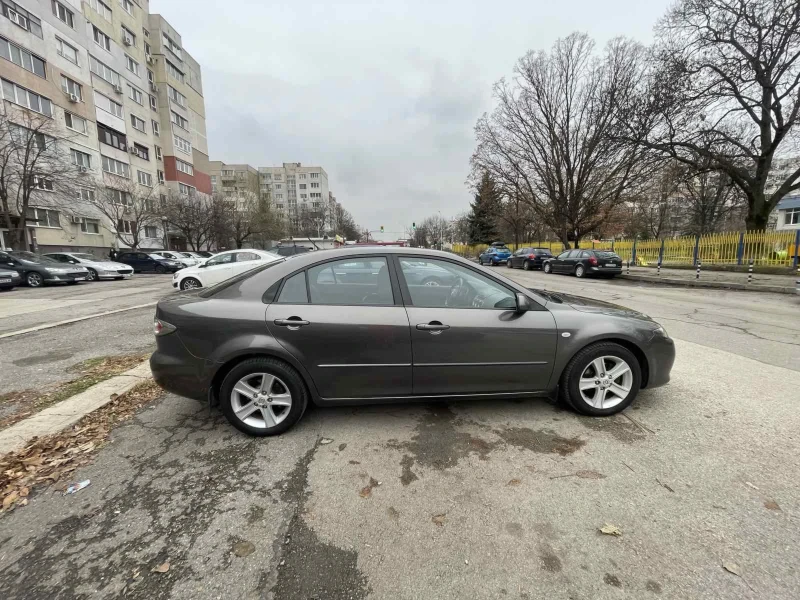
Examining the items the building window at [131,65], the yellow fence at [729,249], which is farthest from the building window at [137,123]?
the yellow fence at [729,249]

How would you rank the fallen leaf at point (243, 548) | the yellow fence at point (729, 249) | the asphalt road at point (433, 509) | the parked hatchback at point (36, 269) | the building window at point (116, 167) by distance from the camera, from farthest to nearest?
the building window at point (116, 167) → the yellow fence at point (729, 249) → the parked hatchback at point (36, 269) → the fallen leaf at point (243, 548) → the asphalt road at point (433, 509)

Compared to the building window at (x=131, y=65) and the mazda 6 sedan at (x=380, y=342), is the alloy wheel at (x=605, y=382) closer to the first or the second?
the mazda 6 sedan at (x=380, y=342)

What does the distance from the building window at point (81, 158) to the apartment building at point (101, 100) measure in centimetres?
9

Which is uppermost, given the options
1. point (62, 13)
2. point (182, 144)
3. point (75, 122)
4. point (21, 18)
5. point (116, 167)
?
point (62, 13)

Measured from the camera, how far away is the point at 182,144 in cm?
4444

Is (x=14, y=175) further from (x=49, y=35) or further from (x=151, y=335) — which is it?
(x=151, y=335)

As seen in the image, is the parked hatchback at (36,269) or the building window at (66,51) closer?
the parked hatchback at (36,269)

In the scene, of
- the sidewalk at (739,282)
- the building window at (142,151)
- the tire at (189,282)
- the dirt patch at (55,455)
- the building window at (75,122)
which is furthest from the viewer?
the building window at (142,151)

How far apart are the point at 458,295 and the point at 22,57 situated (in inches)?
1532

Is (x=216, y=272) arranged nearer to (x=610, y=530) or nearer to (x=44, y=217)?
(x=610, y=530)

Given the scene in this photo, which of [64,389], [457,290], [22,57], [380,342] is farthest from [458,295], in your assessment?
[22,57]

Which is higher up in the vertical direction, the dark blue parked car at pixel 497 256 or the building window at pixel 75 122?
the building window at pixel 75 122

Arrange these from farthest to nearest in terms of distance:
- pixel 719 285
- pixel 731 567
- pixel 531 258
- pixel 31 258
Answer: pixel 531 258 < pixel 31 258 < pixel 719 285 < pixel 731 567

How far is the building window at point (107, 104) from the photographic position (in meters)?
31.8
